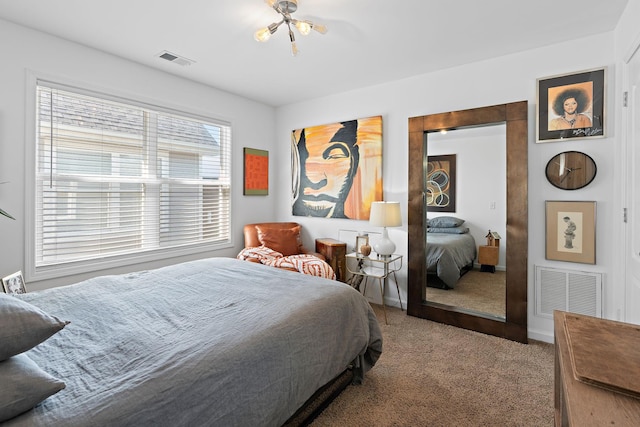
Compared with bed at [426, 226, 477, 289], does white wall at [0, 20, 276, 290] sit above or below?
above

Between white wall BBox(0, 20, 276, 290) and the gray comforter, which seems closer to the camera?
white wall BBox(0, 20, 276, 290)

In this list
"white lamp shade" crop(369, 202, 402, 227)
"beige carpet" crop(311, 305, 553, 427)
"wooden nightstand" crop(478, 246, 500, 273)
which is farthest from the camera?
"white lamp shade" crop(369, 202, 402, 227)

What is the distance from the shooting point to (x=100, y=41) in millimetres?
2621

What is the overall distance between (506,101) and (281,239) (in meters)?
2.79

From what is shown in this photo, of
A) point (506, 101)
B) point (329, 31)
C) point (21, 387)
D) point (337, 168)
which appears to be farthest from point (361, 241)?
point (21, 387)

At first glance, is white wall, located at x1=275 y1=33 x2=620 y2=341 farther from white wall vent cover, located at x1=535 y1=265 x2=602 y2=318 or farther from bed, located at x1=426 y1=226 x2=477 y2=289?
bed, located at x1=426 y1=226 x2=477 y2=289

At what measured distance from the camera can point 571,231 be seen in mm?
2594

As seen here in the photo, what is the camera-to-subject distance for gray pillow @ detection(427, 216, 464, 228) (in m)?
3.14

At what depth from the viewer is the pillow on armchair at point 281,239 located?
12.8ft

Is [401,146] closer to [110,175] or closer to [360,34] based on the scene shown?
[360,34]

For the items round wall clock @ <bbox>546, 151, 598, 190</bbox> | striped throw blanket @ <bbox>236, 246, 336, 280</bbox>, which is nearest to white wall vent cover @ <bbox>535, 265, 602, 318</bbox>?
round wall clock @ <bbox>546, 151, 598, 190</bbox>

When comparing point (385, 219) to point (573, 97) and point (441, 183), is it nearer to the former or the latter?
point (441, 183)

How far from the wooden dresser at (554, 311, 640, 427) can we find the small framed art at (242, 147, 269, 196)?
363cm

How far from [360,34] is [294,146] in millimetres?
2016
